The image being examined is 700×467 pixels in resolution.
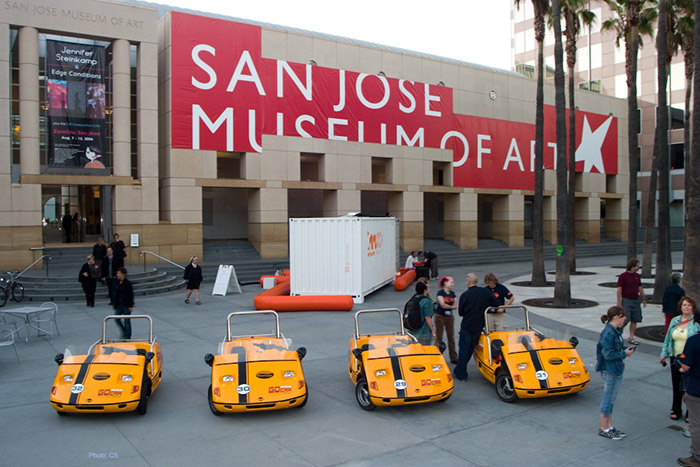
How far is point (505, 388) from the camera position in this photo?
8.52 m

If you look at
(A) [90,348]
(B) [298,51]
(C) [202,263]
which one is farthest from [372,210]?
(A) [90,348]

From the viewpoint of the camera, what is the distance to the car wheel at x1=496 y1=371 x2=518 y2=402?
838cm

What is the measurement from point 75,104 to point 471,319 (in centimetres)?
2154

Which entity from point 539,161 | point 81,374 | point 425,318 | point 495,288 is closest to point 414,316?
point 425,318

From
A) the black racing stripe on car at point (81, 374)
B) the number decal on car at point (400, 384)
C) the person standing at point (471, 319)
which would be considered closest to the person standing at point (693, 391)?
the number decal on car at point (400, 384)

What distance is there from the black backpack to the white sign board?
11.9m

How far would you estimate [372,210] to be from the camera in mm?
40312

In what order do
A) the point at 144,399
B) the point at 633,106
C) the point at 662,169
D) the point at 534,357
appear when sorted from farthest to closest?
the point at 633,106, the point at 662,169, the point at 534,357, the point at 144,399

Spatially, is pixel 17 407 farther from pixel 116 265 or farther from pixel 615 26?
pixel 615 26

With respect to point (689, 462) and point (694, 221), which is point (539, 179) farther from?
point (689, 462)

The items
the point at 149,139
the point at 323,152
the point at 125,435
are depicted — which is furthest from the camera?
the point at 323,152

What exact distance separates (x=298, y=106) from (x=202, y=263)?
31.4 feet

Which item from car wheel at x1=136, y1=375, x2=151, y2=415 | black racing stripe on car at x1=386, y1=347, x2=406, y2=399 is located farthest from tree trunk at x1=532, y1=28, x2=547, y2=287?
car wheel at x1=136, y1=375, x2=151, y2=415

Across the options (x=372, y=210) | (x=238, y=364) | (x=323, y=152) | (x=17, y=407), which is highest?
(x=323, y=152)
